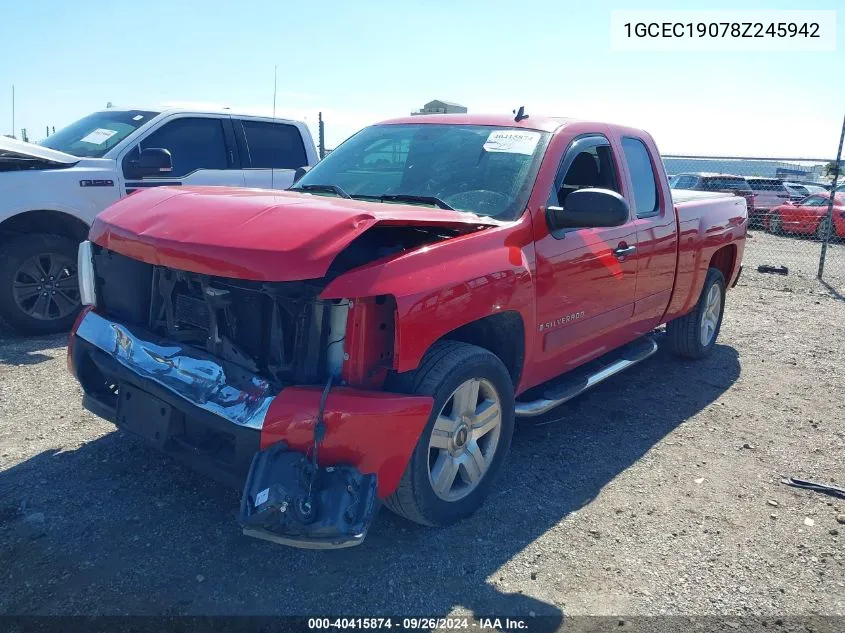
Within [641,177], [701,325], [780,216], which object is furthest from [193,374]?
[780,216]

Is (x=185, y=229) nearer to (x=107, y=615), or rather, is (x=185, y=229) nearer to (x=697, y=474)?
(x=107, y=615)

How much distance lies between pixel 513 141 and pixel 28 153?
4.26m

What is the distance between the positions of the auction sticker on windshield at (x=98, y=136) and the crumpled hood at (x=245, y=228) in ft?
12.0

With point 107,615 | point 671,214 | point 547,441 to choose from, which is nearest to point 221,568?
point 107,615

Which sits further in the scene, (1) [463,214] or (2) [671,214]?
(2) [671,214]

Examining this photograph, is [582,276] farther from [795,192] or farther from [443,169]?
[795,192]

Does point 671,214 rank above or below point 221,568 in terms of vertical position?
above

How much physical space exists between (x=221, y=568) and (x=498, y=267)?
175cm

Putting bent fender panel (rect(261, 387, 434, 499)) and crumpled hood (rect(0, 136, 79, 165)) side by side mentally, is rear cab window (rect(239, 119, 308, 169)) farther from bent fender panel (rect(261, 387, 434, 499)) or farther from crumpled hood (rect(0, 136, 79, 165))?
bent fender panel (rect(261, 387, 434, 499))

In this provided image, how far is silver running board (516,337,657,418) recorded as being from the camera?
3708 millimetres

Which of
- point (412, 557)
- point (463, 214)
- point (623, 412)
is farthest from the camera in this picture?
point (623, 412)

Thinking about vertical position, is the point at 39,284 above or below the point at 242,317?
below

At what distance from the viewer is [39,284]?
5883mm

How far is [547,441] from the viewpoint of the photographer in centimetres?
426
